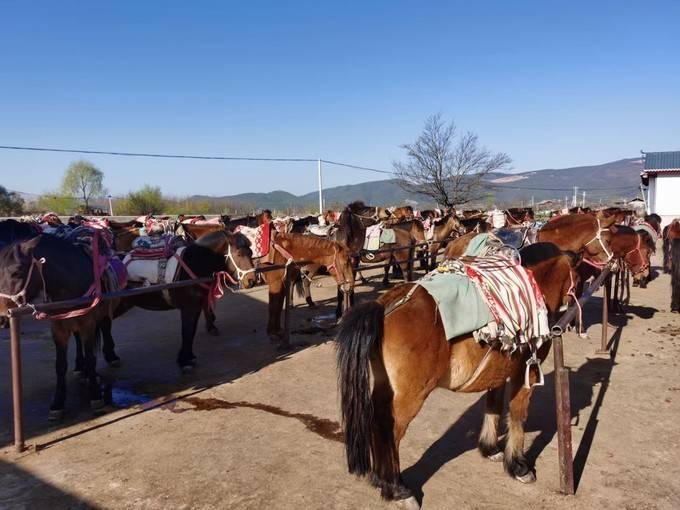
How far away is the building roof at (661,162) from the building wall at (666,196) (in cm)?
50

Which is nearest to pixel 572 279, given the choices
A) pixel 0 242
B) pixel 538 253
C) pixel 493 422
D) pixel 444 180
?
pixel 538 253

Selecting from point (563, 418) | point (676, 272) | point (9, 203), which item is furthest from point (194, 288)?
point (9, 203)

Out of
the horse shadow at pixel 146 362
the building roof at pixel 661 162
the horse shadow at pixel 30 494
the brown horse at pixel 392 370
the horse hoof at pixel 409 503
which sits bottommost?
the horse shadow at pixel 146 362

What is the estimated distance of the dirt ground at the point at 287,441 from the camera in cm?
305

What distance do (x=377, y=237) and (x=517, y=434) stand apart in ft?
30.5

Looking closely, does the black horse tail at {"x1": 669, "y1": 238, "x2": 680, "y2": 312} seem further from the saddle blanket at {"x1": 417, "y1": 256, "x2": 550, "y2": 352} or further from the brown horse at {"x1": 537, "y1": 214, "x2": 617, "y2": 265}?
the saddle blanket at {"x1": 417, "y1": 256, "x2": 550, "y2": 352}

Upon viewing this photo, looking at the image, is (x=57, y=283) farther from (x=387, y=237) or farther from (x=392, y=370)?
(x=387, y=237)

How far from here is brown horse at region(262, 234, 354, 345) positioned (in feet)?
23.6

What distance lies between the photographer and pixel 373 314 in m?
2.60

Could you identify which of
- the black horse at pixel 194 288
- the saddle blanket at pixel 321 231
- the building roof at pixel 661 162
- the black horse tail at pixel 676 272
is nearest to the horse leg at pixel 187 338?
the black horse at pixel 194 288

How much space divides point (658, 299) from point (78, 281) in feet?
37.2

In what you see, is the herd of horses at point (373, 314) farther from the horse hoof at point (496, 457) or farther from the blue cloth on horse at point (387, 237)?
the blue cloth on horse at point (387, 237)

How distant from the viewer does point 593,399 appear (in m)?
4.75

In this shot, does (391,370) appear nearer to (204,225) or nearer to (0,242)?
(0,242)
